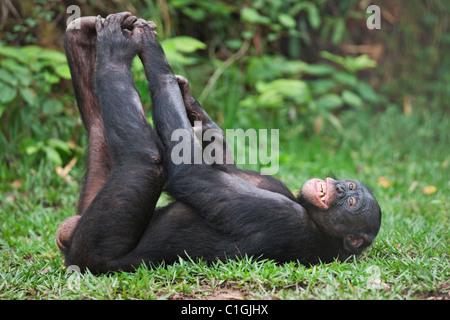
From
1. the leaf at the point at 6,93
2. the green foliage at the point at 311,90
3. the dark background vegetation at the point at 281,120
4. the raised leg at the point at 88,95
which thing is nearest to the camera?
the dark background vegetation at the point at 281,120

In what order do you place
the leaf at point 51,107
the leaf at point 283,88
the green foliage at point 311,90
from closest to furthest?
the leaf at point 51,107, the leaf at point 283,88, the green foliage at point 311,90

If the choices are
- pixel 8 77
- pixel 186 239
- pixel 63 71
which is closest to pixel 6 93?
pixel 8 77

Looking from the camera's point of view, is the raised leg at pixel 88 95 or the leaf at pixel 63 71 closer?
the raised leg at pixel 88 95

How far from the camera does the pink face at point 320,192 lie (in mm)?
4016

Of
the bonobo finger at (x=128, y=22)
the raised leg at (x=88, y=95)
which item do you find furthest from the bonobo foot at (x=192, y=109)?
the raised leg at (x=88, y=95)

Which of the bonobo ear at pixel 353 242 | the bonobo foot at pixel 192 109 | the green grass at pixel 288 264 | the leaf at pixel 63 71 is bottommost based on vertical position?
the green grass at pixel 288 264

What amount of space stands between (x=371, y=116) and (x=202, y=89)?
11.0 ft

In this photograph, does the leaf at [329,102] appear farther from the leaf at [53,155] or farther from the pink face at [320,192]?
the pink face at [320,192]

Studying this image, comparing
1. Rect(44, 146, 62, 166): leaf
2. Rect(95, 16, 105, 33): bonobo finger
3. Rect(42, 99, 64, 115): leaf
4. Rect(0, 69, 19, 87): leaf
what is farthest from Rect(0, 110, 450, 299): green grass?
Rect(95, 16, 105, 33): bonobo finger

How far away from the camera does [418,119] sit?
9.46 m

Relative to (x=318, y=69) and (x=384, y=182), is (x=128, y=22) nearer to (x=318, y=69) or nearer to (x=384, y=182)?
(x=384, y=182)

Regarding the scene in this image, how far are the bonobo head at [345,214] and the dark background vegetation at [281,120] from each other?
212mm
